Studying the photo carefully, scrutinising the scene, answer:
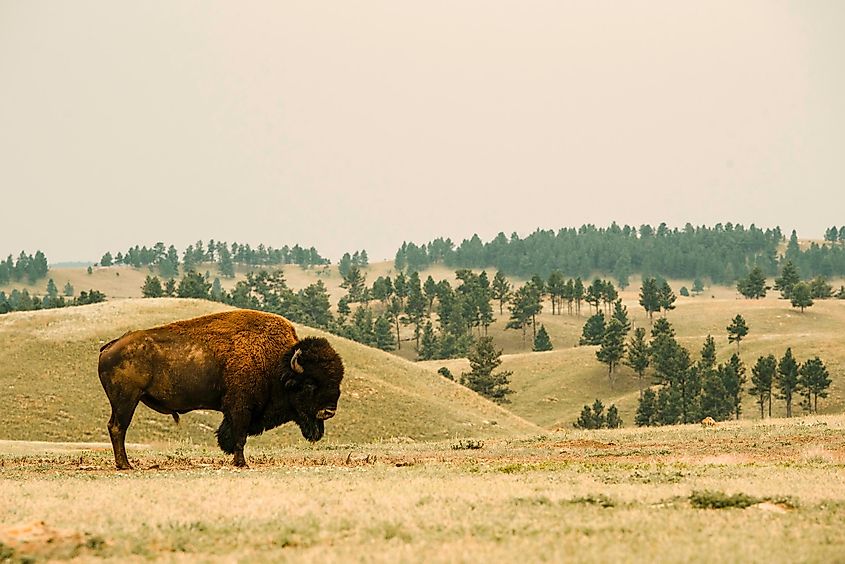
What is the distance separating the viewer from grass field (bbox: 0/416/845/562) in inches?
447

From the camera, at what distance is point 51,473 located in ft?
74.2

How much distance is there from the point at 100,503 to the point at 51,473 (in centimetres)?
821

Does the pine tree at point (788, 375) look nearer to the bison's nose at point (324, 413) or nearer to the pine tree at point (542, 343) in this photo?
the pine tree at point (542, 343)

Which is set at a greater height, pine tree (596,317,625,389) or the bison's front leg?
the bison's front leg

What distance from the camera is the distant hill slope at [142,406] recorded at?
54500mm

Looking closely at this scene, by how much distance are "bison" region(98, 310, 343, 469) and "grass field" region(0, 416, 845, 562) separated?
113 cm

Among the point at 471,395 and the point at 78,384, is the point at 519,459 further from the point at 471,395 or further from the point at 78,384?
the point at 471,395

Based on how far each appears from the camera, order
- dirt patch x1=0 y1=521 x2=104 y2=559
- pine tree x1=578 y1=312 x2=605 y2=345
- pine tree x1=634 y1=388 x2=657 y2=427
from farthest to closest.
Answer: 1. pine tree x1=578 y1=312 x2=605 y2=345
2. pine tree x1=634 y1=388 x2=657 y2=427
3. dirt patch x1=0 y1=521 x2=104 y2=559

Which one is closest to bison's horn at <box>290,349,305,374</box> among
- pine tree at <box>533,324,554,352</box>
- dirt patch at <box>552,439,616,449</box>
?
dirt patch at <box>552,439,616,449</box>

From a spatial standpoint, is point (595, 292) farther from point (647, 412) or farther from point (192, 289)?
point (647, 412)

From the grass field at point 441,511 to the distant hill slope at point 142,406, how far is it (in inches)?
1228

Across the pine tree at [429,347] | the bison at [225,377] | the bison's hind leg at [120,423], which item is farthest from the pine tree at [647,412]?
the bison's hind leg at [120,423]

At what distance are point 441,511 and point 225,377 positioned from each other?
10.8 meters

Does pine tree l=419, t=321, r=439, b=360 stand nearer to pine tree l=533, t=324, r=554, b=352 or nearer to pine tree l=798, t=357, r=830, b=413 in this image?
pine tree l=533, t=324, r=554, b=352
